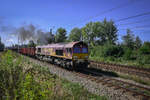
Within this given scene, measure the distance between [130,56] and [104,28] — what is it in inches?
1273

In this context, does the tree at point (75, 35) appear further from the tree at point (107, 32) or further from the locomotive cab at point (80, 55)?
the locomotive cab at point (80, 55)

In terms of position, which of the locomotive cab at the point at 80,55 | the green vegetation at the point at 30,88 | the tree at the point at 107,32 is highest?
the tree at the point at 107,32

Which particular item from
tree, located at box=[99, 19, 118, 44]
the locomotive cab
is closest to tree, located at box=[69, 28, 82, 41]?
tree, located at box=[99, 19, 118, 44]

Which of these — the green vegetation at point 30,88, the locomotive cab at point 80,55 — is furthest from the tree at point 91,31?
the green vegetation at point 30,88

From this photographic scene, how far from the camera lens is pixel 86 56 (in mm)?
12875

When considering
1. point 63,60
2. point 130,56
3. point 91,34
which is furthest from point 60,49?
point 91,34

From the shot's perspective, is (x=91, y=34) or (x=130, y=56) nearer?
(x=130, y=56)

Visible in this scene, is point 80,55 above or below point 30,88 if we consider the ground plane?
above

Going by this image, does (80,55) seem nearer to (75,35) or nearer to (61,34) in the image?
(61,34)

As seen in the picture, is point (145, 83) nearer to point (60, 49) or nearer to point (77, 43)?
point (77, 43)

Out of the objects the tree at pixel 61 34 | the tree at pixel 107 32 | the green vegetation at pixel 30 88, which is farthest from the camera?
the tree at pixel 61 34

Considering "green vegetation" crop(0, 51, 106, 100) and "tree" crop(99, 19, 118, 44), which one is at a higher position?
"tree" crop(99, 19, 118, 44)

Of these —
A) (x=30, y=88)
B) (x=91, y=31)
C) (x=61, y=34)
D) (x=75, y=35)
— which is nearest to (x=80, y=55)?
(x=30, y=88)

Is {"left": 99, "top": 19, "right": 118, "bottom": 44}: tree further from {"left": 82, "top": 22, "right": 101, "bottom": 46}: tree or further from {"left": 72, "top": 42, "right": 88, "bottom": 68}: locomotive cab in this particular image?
{"left": 72, "top": 42, "right": 88, "bottom": 68}: locomotive cab
